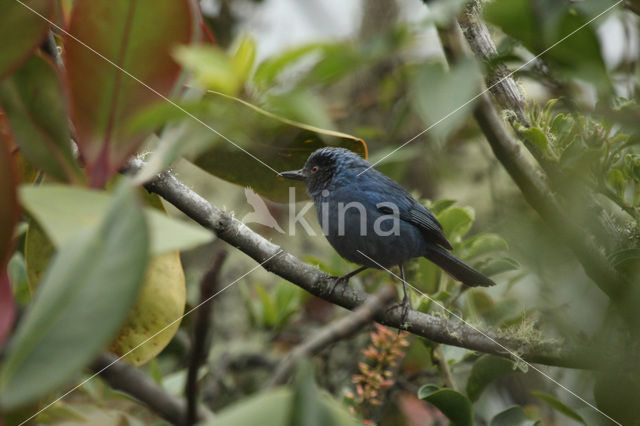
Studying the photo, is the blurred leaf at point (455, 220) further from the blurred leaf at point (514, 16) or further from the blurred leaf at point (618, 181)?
the blurred leaf at point (514, 16)

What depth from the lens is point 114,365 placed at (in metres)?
0.67

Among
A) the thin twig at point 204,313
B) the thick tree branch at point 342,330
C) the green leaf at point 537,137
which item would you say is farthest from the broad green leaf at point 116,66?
the green leaf at point 537,137

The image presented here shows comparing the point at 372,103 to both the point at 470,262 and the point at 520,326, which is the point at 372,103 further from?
the point at 520,326

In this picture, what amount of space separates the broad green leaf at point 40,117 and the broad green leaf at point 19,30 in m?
0.06

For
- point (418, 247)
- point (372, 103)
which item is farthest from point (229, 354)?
point (372, 103)

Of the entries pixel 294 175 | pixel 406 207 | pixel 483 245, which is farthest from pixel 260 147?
pixel 406 207

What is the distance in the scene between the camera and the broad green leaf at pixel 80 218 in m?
0.56

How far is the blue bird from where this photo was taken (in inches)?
81.8

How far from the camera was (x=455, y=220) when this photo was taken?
193 centimetres

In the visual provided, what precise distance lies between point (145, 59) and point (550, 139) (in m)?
0.90

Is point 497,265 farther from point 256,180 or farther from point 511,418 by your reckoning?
point 256,180

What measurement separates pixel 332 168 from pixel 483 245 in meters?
0.65

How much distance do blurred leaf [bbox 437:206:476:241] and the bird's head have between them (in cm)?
32

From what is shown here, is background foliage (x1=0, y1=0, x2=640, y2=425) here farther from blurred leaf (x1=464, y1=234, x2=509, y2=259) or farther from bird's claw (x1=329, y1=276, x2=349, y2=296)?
bird's claw (x1=329, y1=276, x2=349, y2=296)
